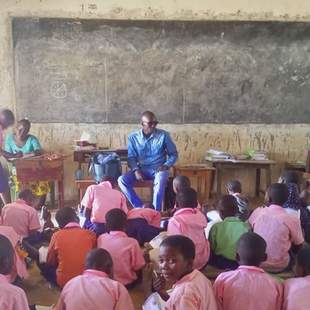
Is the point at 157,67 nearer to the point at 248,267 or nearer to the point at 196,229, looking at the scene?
the point at 196,229

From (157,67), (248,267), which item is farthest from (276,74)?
(248,267)

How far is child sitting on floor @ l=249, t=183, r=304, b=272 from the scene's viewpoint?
2.97m

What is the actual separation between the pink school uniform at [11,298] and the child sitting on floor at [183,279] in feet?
2.05

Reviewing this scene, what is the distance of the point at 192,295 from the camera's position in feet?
6.15

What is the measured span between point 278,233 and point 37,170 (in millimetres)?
2846

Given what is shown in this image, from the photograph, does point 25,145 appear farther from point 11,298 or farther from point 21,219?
point 11,298

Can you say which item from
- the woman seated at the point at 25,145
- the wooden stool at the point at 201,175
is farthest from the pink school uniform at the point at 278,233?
the woman seated at the point at 25,145

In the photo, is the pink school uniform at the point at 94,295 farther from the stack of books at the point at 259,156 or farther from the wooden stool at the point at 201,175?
the stack of books at the point at 259,156

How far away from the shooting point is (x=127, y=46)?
5.67m

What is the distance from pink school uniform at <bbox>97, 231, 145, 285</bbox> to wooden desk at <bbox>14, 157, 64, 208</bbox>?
2.22 metres

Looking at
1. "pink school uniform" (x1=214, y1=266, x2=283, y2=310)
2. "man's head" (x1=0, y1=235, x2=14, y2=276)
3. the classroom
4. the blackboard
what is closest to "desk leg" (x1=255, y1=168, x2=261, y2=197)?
the classroom

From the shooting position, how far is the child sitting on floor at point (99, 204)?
3631 millimetres

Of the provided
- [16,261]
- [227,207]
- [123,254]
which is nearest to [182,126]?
[227,207]

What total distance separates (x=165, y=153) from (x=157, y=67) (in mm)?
1295
